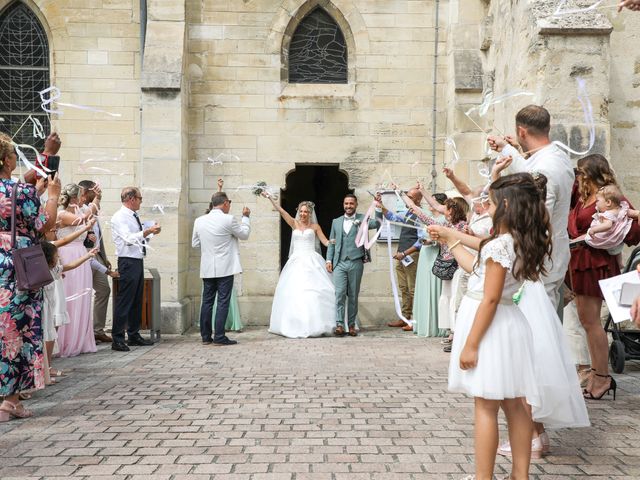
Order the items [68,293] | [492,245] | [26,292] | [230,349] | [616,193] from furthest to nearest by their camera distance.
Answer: [230,349] → [68,293] → [616,193] → [26,292] → [492,245]

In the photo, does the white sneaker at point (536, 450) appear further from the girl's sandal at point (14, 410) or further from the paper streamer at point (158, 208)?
the paper streamer at point (158, 208)

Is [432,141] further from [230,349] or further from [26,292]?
[26,292]

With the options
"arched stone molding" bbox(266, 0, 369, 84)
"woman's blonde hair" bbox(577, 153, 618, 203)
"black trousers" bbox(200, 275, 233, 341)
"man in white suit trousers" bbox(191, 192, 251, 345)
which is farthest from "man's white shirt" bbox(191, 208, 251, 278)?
"woman's blonde hair" bbox(577, 153, 618, 203)

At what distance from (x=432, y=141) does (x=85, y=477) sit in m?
9.37

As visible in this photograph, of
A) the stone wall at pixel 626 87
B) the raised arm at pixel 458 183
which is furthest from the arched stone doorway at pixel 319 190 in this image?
the raised arm at pixel 458 183

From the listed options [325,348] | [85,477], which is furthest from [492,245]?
[325,348]

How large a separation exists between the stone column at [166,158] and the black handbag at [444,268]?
417 cm

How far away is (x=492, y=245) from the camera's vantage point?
3.67 m

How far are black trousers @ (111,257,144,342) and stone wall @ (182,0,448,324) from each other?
263 centimetres

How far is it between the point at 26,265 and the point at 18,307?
0.38 m

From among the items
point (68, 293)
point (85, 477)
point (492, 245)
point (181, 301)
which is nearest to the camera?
point (492, 245)

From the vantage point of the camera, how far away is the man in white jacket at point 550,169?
4617 mm

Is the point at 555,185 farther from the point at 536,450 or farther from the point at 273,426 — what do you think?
the point at 273,426

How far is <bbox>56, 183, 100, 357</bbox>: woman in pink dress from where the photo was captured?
8.66 metres
